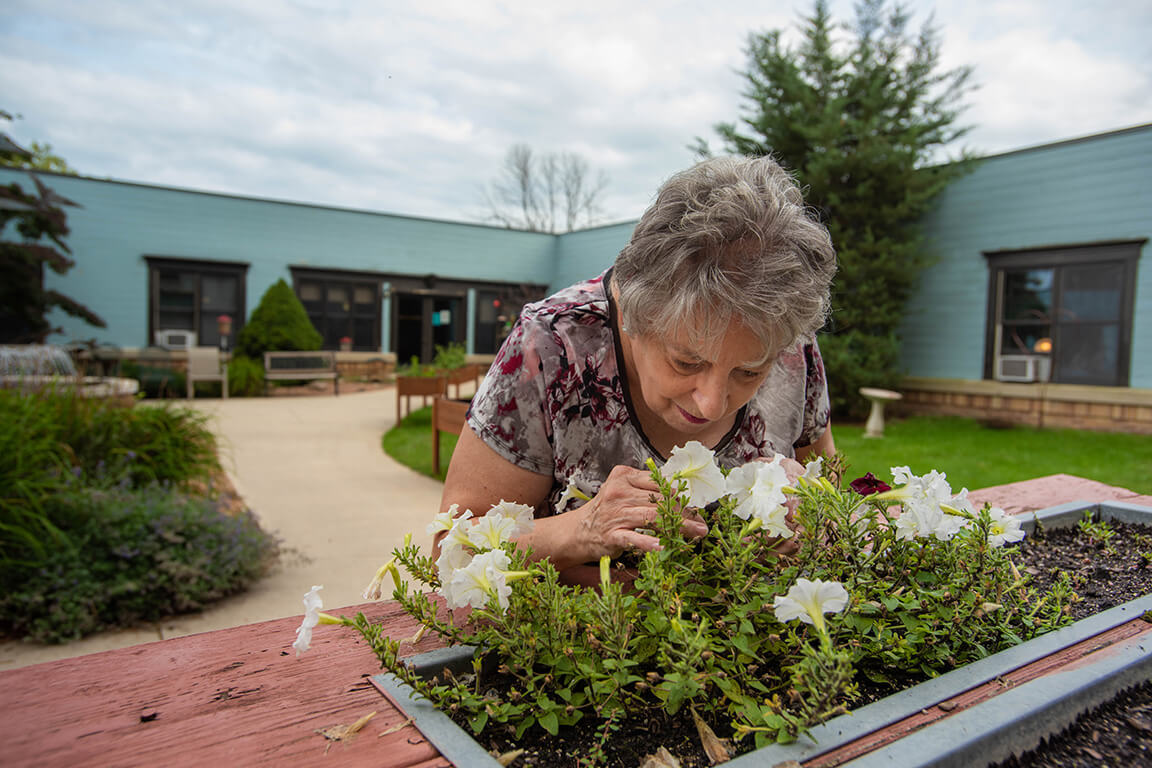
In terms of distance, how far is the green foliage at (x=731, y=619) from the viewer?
689 millimetres

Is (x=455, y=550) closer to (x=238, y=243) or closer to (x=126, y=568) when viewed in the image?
(x=126, y=568)

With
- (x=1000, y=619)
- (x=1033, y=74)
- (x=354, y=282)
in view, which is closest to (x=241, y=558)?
(x=1000, y=619)

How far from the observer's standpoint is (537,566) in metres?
0.80

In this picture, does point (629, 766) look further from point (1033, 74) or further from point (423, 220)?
point (423, 220)

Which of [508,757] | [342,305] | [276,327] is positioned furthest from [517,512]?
[342,305]

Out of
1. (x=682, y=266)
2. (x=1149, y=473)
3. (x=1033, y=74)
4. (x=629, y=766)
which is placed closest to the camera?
(x=629, y=766)

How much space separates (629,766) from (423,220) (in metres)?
16.9

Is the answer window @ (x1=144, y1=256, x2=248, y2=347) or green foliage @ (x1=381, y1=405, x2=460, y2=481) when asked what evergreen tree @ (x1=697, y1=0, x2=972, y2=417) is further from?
window @ (x1=144, y1=256, x2=248, y2=347)

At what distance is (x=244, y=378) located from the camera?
1295 centimetres

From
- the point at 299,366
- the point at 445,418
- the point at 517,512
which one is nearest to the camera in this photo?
the point at 517,512

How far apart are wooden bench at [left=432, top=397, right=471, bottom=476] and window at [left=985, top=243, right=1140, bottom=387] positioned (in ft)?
23.8

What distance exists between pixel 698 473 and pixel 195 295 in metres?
15.6

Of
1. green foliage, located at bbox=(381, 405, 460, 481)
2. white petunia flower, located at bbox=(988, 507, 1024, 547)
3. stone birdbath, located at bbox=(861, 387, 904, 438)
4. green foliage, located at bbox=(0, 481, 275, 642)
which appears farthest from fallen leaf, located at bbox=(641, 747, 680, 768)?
stone birdbath, located at bbox=(861, 387, 904, 438)

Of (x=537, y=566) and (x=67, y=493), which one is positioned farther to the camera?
(x=67, y=493)
